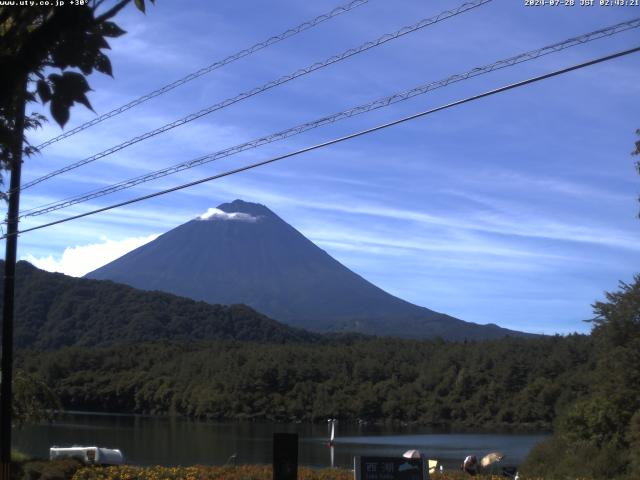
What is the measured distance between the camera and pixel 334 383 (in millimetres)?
86875

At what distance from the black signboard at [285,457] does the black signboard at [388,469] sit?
2.29 meters

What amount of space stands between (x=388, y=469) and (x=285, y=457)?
2618 mm

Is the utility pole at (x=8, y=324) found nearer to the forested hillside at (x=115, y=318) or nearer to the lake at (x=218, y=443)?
the lake at (x=218, y=443)

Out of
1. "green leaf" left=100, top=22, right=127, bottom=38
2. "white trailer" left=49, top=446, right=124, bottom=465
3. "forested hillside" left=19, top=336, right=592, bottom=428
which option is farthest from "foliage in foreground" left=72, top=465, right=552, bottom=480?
"forested hillside" left=19, top=336, right=592, bottom=428

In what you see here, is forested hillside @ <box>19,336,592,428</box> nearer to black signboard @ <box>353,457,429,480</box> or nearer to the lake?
the lake

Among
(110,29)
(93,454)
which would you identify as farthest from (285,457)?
(93,454)

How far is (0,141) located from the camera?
4.18m

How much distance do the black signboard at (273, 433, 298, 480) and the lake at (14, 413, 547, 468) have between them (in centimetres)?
2394

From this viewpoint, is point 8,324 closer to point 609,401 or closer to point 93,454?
point 93,454

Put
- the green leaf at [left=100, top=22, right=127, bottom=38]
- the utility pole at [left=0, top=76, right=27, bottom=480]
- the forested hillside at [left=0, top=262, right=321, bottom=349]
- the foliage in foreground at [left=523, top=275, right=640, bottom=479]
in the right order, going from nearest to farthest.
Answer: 1. the green leaf at [left=100, top=22, right=127, bottom=38]
2. the utility pole at [left=0, top=76, right=27, bottom=480]
3. the foliage in foreground at [left=523, top=275, right=640, bottom=479]
4. the forested hillside at [left=0, top=262, right=321, bottom=349]

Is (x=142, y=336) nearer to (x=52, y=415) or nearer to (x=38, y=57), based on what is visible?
(x=52, y=415)

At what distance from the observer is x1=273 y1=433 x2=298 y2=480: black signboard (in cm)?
890

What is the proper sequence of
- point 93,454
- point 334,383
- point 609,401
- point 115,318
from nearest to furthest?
1. point 93,454
2. point 609,401
3. point 334,383
4. point 115,318

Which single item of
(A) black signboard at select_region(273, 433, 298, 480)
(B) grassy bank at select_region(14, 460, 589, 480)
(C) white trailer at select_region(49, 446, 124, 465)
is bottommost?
(C) white trailer at select_region(49, 446, 124, 465)
